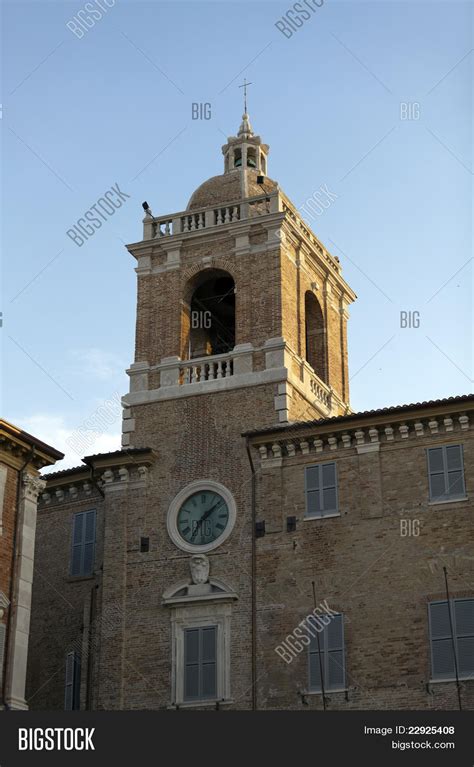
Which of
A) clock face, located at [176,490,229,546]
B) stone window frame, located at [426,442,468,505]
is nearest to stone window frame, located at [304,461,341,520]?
clock face, located at [176,490,229,546]

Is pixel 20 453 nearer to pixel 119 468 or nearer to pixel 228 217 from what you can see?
pixel 119 468

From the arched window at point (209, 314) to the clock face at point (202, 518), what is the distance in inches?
222

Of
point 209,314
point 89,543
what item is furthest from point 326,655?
point 209,314

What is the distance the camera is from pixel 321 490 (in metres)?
38.3

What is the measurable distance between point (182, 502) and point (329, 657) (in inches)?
265

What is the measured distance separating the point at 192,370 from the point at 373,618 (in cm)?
1038

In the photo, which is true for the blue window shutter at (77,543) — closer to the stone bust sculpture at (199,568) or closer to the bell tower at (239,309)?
the bell tower at (239,309)

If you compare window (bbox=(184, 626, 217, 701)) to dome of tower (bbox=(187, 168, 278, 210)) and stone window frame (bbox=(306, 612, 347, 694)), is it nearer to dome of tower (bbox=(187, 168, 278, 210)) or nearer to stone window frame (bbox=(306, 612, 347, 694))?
stone window frame (bbox=(306, 612, 347, 694))

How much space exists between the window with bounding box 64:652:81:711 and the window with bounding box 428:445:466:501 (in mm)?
11954

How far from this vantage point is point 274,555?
3809cm

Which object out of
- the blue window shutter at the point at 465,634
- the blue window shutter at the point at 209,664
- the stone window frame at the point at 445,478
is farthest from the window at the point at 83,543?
the blue window shutter at the point at 465,634

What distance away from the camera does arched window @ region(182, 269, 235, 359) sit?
44.3 meters

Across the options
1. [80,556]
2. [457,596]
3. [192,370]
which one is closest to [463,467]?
[457,596]

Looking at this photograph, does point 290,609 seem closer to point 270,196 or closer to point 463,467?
point 463,467
